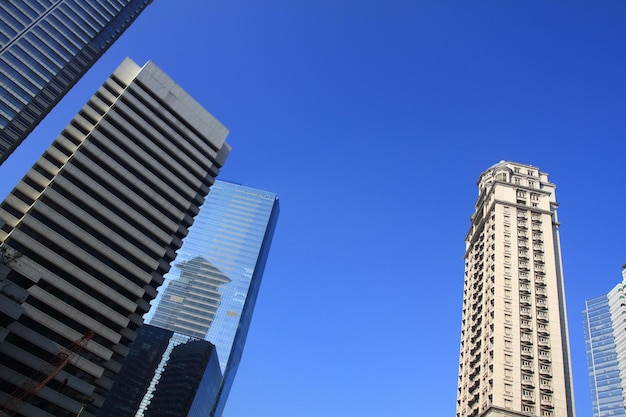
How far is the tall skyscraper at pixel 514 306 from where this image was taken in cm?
6769

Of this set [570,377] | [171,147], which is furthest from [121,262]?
[570,377]

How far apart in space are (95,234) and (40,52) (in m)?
72.7

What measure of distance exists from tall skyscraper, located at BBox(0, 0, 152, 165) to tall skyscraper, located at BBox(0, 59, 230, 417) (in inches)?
1594

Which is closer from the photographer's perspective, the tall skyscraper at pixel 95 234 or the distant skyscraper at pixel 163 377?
the tall skyscraper at pixel 95 234

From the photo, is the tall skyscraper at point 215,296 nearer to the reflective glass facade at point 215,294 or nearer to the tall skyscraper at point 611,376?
the reflective glass facade at point 215,294

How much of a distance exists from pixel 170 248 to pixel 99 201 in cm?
1408

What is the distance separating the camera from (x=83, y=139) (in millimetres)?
80125

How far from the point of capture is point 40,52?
122562 mm

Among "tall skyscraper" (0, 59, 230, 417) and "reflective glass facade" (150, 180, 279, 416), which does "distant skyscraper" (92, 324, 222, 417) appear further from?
"tall skyscraper" (0, 59, 230, 417)

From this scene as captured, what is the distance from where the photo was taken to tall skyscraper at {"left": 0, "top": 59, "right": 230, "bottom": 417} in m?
64.1

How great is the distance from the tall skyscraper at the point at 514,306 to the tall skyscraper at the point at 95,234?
175 feet

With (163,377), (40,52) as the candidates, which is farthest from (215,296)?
(40,52)

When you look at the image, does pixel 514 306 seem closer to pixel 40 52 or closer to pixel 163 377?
pixel 163 377

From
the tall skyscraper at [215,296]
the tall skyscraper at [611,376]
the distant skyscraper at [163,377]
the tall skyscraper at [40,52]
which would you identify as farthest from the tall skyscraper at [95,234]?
the tall skyscraper at [611,376]
